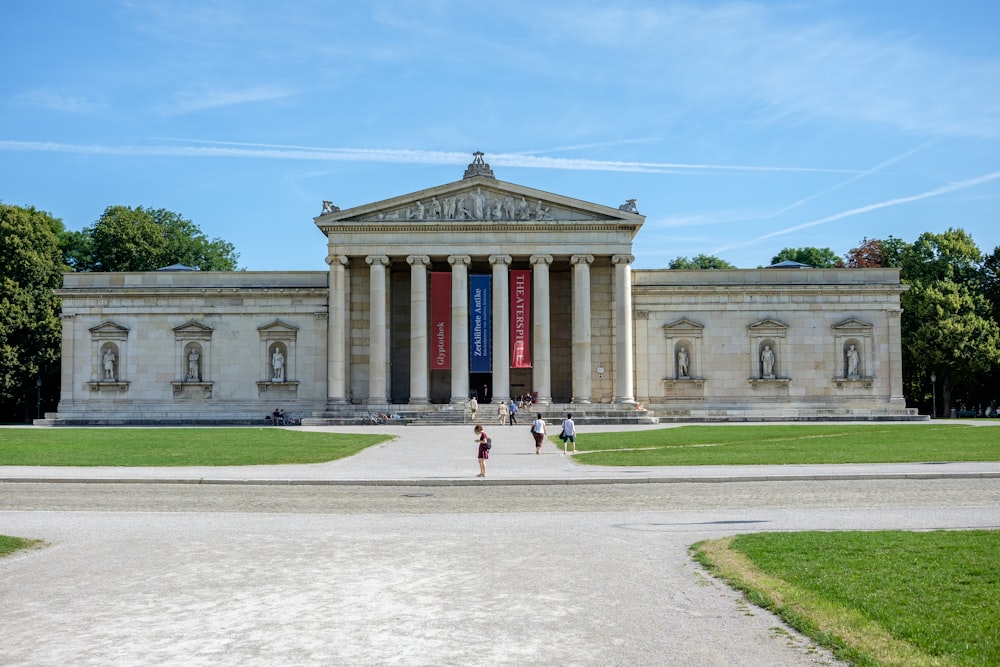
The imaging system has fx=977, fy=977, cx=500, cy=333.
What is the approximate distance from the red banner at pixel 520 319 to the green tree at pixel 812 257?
56.2 meters

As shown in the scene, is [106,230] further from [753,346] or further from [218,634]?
[218,634]

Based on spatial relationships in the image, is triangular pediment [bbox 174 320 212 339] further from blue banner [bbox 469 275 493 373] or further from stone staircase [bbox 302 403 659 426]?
blue banner [bbox 469 275 493 373]

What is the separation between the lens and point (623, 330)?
7000 centimetres

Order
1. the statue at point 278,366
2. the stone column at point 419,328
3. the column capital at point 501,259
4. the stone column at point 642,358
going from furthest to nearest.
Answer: the stone column at point 642,358 → the statue at point 278,366 → the column capital at point 501,259 → the stone column at point 419,328

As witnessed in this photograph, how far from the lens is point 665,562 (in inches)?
577

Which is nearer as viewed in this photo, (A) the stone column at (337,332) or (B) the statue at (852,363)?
(A) the stone column at (337,332)

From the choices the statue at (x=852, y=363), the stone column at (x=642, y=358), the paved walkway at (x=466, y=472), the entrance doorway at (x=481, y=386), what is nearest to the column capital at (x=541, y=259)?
the stone column at (x=642, y=358)

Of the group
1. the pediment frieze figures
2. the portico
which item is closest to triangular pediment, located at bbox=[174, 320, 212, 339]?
the portico

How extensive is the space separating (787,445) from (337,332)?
37.7 metres

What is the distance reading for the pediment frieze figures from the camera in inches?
2751

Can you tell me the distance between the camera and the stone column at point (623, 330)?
6975 centimetres

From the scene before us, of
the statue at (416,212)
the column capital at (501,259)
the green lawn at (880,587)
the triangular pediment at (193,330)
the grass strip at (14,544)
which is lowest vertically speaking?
the grass strip at (14,544)

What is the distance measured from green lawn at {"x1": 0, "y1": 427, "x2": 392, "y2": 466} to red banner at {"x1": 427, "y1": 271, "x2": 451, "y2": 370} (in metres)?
17.5

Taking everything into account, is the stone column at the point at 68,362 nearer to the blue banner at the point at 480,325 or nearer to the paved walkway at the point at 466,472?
the blue banner at the point at 480,325
